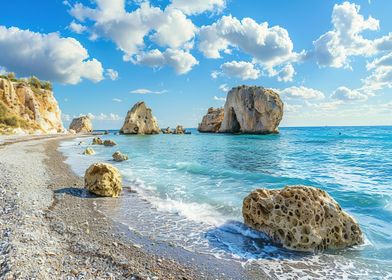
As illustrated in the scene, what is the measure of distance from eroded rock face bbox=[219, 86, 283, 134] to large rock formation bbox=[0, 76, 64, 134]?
5009 centimetres

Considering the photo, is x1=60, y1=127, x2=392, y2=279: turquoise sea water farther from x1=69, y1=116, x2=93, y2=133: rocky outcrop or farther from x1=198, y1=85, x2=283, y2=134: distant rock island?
x1=69, y1=116, x2=93, y2=133: rocky outcrop

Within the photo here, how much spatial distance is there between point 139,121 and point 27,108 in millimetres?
31637

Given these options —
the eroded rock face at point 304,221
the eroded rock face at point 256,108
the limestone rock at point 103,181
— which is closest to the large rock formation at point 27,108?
the limestone rock at point 103,181

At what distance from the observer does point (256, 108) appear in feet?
247

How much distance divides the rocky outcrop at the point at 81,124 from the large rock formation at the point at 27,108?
4396cm

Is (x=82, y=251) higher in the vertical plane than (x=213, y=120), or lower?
lower

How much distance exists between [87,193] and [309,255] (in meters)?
8.15

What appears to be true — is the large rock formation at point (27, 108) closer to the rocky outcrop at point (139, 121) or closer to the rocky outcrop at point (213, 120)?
the rocky outcrop at point (139, 121)

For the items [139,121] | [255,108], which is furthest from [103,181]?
[139,121]

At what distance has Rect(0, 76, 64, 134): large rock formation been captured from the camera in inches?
2122

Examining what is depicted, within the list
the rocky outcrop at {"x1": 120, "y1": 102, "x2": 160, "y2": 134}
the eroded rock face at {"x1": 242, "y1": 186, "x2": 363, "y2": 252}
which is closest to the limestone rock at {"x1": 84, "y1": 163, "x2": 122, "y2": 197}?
the eroded rock face at {"x1": 242, "y1": 186, "x2": 363, "y2": 252}

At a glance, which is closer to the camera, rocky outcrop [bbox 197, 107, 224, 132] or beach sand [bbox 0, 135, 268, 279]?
beach sand [bbox 0, 135, 268, 279]

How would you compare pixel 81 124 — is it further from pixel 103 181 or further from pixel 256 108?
pixel 103 181

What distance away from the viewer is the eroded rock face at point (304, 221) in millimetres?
6301
